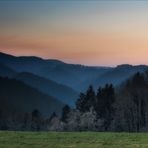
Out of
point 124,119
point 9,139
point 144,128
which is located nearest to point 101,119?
point 124,119

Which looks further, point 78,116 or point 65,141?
point 78,116

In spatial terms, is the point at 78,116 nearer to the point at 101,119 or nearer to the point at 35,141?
the point at 101,119

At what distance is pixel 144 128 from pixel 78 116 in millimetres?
17949

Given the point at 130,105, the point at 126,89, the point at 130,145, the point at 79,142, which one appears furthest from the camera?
the point at 126,89

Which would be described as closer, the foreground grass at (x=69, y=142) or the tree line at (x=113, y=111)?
the foreground grass at (x=69, y=142)

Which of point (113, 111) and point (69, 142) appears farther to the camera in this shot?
point (113, 111)

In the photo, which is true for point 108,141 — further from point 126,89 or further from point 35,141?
point 126,89

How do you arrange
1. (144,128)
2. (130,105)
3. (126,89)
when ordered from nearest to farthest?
(144,128) < (130,105) < (126,89)

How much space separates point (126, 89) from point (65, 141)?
8437 centimetres

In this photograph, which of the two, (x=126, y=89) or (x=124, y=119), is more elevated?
(x=126, y=89)

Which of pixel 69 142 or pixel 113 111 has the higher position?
pixel 113 111

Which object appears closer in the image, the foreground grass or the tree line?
the foreground grass

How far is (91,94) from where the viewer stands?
355 feet

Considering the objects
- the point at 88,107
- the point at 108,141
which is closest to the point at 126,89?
the point at 88,107
